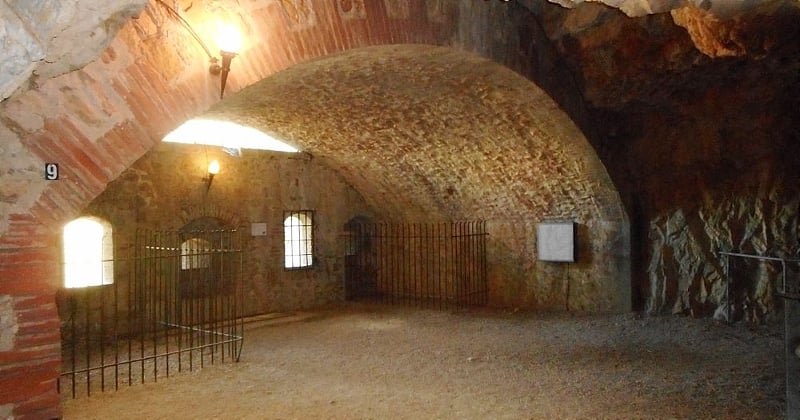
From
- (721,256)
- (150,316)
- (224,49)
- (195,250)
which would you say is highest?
(224,49)

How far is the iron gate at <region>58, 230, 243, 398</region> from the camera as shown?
21.5 feet

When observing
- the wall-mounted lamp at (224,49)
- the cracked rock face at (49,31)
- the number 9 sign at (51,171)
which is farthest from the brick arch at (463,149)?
the cracked rock face at (49,31)

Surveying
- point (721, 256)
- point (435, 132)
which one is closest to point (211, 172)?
point (435, 132)

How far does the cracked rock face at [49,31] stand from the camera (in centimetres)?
189

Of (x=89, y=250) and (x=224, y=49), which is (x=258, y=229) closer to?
(x=89, y=250)

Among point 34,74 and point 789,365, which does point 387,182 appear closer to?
point 789,365

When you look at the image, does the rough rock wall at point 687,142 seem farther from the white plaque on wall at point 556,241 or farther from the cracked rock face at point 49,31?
the cracked rock face at point 49,31

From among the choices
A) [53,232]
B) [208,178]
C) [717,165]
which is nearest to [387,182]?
[208,178]

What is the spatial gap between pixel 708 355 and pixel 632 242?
2884 millimetres

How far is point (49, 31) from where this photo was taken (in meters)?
1.99

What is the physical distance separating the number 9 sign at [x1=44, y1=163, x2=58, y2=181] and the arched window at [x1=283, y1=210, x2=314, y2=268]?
748 cm

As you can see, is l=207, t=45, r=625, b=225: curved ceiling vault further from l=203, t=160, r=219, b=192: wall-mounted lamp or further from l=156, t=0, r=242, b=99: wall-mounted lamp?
l=156, t=0, r=242, b=99: wall-mounted lamp

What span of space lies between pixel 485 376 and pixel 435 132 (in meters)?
3.91

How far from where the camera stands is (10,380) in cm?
359
